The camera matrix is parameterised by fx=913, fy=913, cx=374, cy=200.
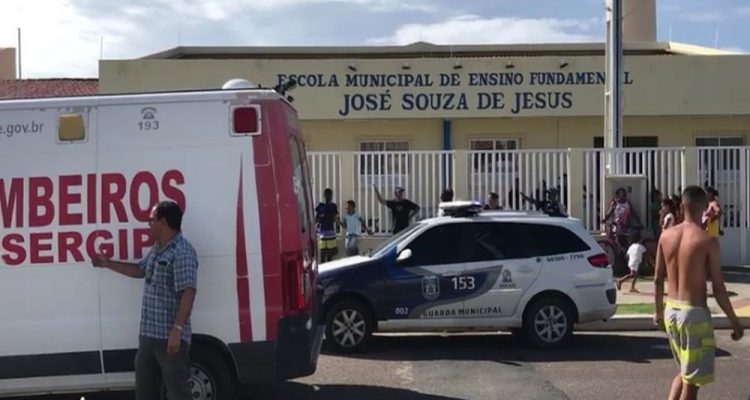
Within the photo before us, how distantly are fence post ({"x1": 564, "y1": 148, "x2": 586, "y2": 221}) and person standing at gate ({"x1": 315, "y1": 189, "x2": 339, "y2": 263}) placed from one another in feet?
15.4

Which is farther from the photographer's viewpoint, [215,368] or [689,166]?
[689,166]

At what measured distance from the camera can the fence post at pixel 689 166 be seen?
58.2ft

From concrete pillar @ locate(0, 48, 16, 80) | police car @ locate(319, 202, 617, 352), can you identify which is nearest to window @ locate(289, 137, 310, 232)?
police car @ locate(319, 202, 617, 352)

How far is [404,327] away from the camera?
34.0 ft

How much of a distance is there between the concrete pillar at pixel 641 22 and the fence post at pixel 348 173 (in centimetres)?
1703

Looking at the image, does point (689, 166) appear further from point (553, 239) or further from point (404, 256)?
point (404, 256)

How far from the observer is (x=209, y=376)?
666 cm

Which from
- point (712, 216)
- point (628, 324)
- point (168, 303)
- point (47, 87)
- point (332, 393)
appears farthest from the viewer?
point (47, 87)

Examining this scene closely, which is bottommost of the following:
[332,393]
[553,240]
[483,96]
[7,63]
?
[332,393]

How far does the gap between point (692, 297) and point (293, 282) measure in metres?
2.77

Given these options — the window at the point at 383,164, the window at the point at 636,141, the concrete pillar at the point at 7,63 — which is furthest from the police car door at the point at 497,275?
the concrete pillar at the point at 7,63

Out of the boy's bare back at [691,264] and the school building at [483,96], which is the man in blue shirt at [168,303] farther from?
the school building at [483,96]

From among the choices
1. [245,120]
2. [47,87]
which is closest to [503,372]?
[245,120]

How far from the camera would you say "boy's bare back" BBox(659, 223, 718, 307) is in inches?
245
